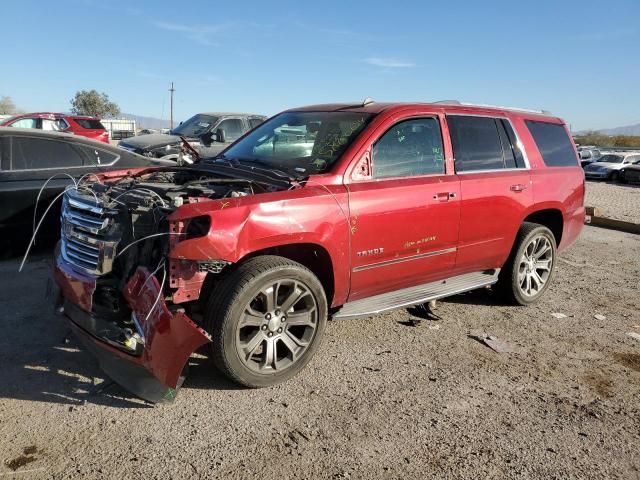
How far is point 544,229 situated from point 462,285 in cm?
125

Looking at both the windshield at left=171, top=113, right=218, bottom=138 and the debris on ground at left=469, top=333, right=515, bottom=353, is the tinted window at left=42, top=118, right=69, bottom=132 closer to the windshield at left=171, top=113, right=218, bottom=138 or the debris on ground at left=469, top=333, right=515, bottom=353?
the windshield at left=171, top=113, right=218, bottom=138

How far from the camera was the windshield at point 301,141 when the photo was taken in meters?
4.00

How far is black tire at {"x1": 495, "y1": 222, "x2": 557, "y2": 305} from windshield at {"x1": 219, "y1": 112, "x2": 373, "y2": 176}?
2099 mm

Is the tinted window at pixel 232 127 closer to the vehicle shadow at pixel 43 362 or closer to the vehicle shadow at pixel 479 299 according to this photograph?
the vehicle shadow at pixel 43 362

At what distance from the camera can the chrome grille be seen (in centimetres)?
331

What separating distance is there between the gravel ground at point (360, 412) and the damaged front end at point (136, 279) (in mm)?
288

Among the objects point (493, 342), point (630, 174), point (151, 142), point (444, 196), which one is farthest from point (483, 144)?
point (630, 174)

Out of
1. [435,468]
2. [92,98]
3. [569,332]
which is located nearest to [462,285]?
[569,332]

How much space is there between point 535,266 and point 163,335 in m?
3.93

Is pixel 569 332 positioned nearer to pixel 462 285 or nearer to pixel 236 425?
pixel 462 285

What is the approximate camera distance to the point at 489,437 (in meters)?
3.01

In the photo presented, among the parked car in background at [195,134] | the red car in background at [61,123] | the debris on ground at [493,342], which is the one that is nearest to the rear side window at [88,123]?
the red car in background at [61,123]

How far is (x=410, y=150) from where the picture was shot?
422 centimetres

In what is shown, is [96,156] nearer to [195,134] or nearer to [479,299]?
[479,299]
